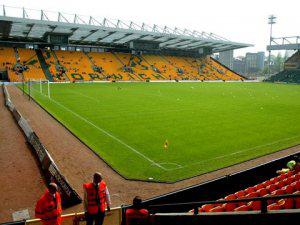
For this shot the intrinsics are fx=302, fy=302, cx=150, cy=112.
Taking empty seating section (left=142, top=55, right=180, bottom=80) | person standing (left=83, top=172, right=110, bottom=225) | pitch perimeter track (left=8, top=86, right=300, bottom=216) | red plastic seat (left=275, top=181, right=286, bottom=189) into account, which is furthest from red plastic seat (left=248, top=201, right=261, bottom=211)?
empty seating section (left=142, top=55, right=180, bottom=80)

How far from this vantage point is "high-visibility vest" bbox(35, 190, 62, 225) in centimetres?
661

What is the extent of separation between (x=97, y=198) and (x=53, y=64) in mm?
69780

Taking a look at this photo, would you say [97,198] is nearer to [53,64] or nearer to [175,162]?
[175,162]

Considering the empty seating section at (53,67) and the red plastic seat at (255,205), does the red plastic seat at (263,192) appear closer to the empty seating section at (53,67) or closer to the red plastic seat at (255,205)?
the red plastic seat at (255,205)

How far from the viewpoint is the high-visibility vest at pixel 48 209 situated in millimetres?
6613

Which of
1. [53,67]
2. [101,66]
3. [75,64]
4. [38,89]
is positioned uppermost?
[75,64]

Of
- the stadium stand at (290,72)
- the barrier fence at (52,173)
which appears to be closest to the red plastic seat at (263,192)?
the barrier fence at (52,173)

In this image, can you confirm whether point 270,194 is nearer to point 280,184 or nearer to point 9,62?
point 280,184

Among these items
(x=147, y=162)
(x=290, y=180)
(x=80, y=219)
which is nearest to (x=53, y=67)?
(x=147, y=162)

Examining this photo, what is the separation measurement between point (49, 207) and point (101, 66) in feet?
242

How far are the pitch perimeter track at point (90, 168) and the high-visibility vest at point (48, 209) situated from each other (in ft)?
12.2

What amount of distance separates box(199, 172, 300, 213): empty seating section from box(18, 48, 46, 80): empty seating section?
62.0 m

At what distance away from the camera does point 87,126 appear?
76.3ft

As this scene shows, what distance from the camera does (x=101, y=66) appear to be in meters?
78.4
